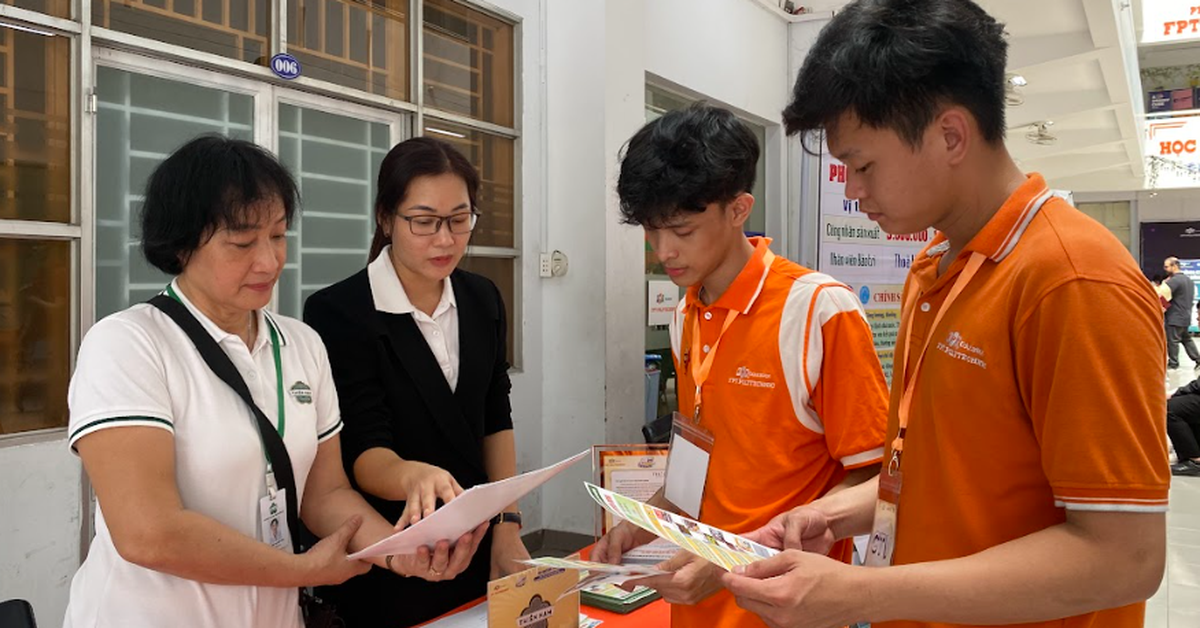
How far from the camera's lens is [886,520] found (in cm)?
113

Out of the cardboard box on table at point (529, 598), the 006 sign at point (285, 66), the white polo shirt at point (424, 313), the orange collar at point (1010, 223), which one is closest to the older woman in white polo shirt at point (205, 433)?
the cardboard box on table at point (529, 598)

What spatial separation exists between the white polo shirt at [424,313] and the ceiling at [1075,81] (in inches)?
77.9

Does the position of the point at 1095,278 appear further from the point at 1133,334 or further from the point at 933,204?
the point at 933,204

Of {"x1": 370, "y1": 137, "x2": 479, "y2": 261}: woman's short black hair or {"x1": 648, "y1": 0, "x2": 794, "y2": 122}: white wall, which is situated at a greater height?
{"x1": 648, "y1": 0, "x2": 794, "y2": 122}: white wall

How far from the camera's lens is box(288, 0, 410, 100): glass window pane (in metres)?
3.66

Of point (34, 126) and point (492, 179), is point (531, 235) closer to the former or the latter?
point (492, 179)

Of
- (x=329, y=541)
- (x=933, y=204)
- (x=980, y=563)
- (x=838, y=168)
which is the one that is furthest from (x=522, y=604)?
(x=838, y=168)

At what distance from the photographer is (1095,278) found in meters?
0.83

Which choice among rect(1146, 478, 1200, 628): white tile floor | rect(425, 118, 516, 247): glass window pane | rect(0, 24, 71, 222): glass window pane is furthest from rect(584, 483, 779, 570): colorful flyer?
rect(425, 118, 516, 247): glass window pane

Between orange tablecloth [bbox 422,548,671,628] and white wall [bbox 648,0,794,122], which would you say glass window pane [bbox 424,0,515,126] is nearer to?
white wall [bbox 648,0,794,122]

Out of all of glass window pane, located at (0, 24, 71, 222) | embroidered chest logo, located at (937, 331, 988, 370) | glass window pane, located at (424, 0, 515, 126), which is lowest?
embroidered chest logo, located at (937, 331, 988, 370)

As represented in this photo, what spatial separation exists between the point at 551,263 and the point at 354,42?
5.24 ft

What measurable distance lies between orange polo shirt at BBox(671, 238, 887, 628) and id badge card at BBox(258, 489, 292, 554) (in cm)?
75

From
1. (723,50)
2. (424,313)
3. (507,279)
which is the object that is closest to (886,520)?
(424,313)
